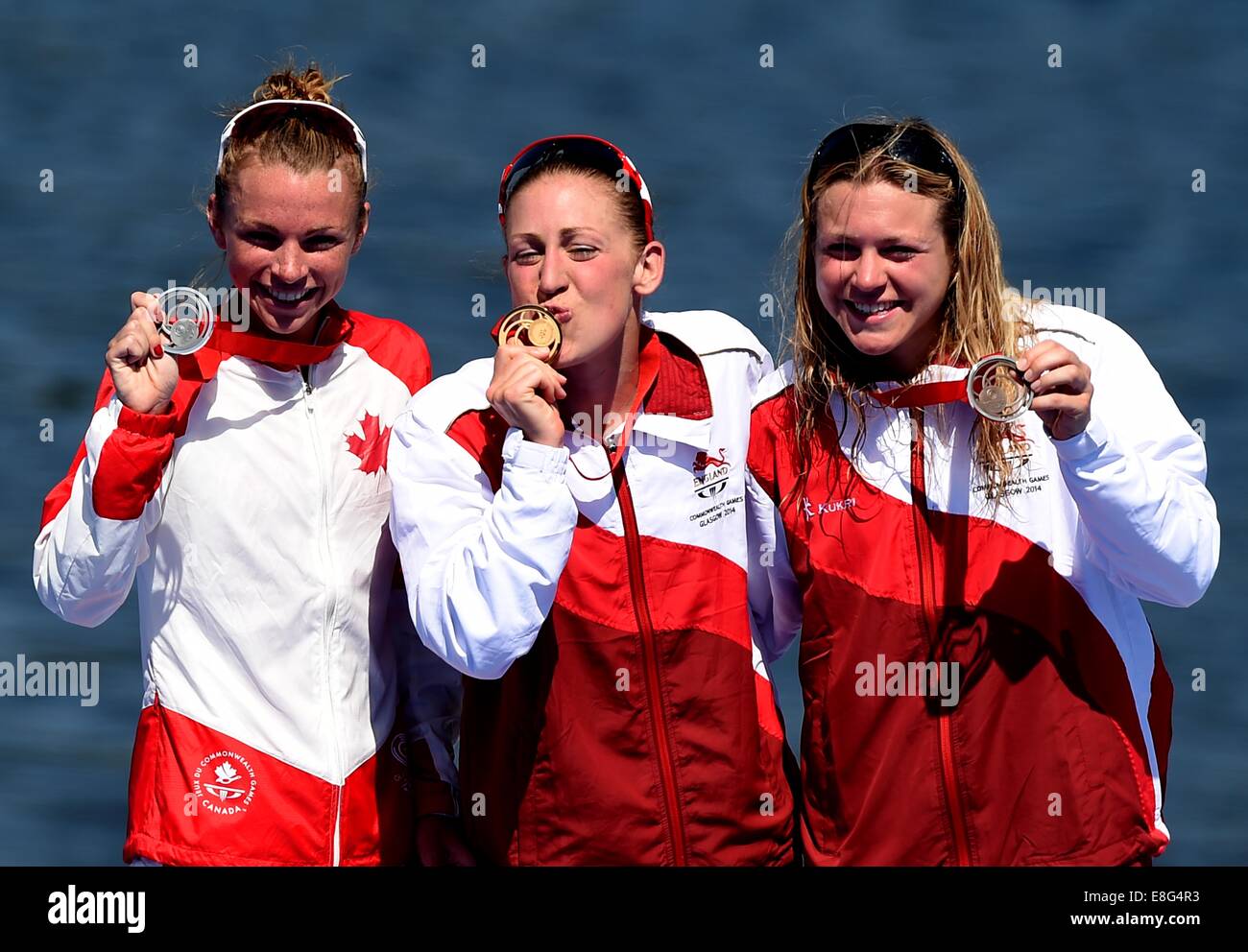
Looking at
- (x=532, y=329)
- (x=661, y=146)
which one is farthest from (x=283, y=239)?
(x=661, y=146)

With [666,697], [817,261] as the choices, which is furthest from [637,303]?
[666,697]

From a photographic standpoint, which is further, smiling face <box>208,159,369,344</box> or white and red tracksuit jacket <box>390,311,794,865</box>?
smiling face <box>208,159,369,344</box>

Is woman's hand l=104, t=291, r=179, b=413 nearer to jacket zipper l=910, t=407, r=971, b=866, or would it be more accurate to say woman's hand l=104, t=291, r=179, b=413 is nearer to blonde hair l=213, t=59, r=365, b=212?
blonde hair l=213, t=59, r=365, b=212

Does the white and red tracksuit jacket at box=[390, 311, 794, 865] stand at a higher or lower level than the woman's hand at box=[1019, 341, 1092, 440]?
lower

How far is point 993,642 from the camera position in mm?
4723

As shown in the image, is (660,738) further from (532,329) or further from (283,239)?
(283,239)

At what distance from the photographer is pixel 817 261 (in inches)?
192

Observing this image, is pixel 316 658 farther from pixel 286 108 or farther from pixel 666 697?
pixel 286 108

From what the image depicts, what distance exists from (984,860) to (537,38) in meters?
9.12

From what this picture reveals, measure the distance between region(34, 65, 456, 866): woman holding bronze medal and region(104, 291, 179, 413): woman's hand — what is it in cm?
6

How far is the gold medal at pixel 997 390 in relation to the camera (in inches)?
175

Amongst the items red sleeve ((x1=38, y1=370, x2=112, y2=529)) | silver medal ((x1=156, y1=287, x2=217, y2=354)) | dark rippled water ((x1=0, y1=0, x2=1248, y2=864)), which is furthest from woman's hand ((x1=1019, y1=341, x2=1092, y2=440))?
dark rippled water ((x1=0, y1=0, x2=1248, y2=864))

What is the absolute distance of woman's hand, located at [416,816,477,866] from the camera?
4.96 m

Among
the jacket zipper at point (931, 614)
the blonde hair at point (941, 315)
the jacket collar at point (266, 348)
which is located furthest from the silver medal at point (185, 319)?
the jacket zipper at point (931, 614)
